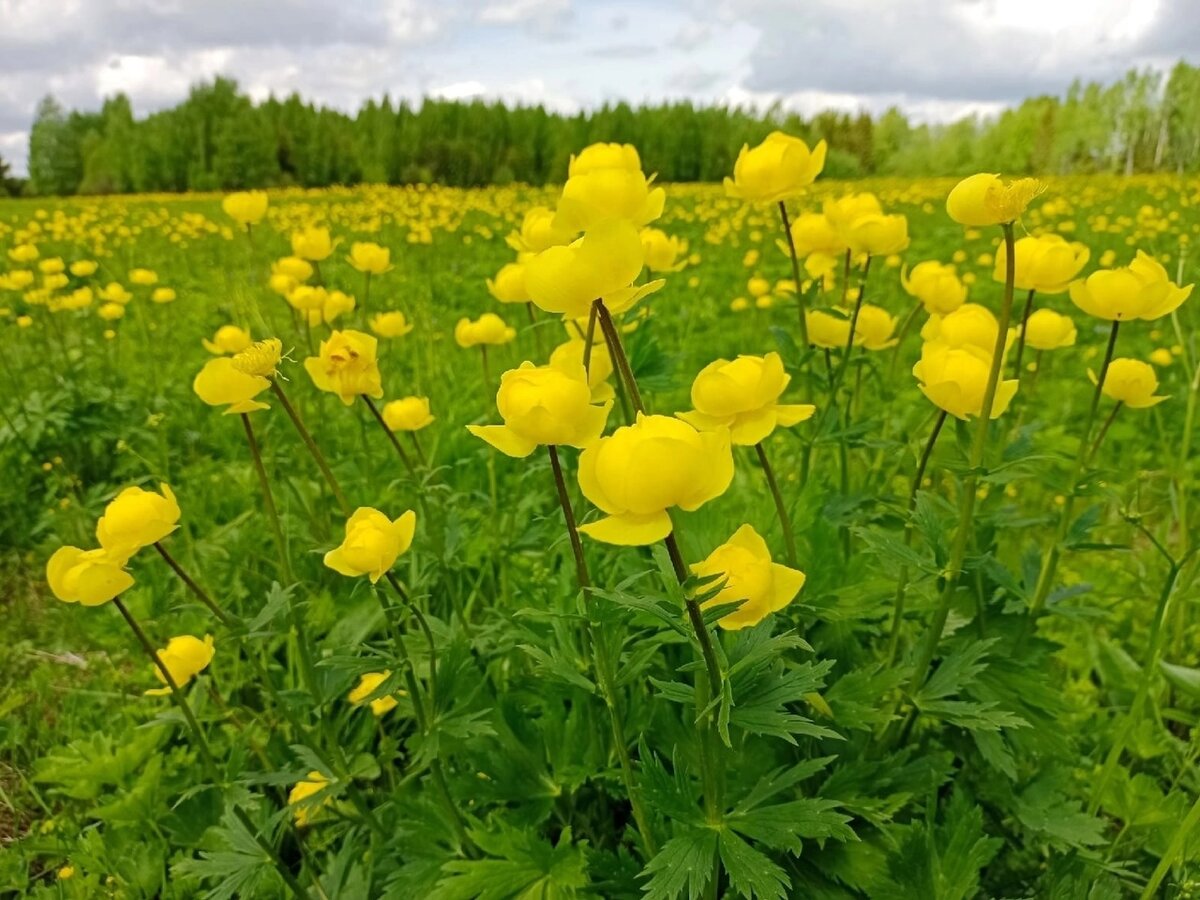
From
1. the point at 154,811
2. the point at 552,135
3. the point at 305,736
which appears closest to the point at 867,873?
the point at 305,736

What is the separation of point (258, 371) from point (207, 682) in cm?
50

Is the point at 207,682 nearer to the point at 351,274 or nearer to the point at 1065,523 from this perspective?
the point at 1065,523

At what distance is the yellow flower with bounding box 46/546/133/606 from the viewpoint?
96 cm

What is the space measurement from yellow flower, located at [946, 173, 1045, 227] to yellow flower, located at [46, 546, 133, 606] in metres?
1.01

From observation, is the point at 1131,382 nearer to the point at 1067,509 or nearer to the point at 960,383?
the point at 1067,509

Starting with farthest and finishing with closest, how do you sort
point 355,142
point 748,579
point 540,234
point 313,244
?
point 355,142 < point 313,244 < point 540,234 < point 748,579

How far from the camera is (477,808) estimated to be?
48.2 inches

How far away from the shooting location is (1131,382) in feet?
3.79

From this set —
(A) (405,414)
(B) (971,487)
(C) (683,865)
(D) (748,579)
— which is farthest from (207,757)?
(B) (971,487)

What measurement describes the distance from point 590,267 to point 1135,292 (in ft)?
2.40

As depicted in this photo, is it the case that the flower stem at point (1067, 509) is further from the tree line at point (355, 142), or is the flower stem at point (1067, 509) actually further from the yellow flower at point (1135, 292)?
the tree line at point (355, 142)

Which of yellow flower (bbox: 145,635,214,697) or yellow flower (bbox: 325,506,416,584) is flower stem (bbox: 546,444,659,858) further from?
yellow flower (bbox: 145,635,214,697)

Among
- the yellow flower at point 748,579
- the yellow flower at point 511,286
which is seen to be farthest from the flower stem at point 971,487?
the yellow flower at point 511,286

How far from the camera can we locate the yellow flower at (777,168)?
113cm
